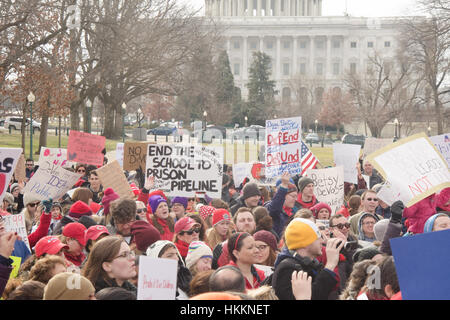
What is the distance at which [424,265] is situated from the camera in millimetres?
3010

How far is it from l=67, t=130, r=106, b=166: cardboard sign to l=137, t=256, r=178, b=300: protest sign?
8.44m

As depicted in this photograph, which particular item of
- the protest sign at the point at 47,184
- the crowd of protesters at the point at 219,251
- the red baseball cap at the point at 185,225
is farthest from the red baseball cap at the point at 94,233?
the protest sign at the point at 47,184

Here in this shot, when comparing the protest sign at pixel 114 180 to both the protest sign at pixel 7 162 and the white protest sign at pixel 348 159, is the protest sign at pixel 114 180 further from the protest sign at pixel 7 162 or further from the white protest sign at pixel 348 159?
the white protest sign at pixel 348 159

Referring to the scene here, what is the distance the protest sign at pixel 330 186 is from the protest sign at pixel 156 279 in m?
6.04

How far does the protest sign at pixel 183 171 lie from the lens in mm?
8789

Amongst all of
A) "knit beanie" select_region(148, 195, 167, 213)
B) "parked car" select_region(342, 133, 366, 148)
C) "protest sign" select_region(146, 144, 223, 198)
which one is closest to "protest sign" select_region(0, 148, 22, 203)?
"knit beanie" select_region(148, 195, 167, 213)

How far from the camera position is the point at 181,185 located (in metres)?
8.81

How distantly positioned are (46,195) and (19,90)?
20.6m

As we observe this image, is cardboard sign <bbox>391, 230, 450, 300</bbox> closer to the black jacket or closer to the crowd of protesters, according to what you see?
the crowd of protesters

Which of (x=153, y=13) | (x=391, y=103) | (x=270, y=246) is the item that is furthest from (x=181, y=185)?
(x=391, y=103)

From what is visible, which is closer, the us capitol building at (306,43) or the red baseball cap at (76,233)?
the red baseball cap at (76,233)

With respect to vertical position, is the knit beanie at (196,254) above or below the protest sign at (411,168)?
below

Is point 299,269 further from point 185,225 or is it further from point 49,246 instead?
point 49,246
